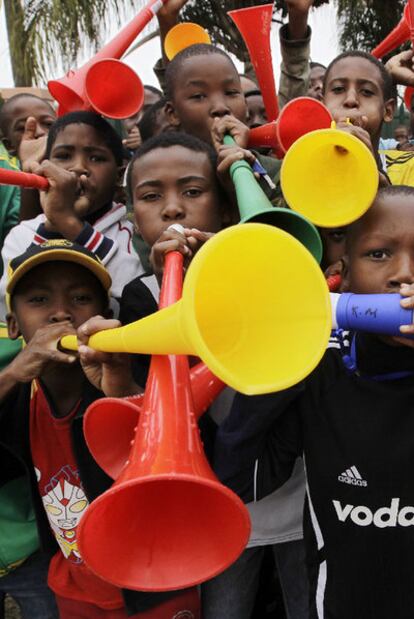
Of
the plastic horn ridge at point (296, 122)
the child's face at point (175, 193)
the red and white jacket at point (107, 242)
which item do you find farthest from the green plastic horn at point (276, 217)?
the red and white jacket at point (107, 242)

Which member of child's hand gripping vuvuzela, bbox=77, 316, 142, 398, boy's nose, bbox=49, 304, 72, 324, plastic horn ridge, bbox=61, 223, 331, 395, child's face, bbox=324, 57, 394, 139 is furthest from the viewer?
child's face, bbox=324, 57, 394, 139

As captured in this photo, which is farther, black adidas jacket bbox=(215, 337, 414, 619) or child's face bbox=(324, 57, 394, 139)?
child's face bbox=(324, 57, 394, 139)

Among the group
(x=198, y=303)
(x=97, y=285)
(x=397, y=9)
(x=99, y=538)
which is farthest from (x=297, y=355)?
(x=397, y=9)

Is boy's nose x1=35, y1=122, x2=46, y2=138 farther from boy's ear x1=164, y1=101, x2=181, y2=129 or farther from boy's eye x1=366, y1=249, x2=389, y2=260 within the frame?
→ boy's eye x1=366, y1=249, x2=389, y2=260

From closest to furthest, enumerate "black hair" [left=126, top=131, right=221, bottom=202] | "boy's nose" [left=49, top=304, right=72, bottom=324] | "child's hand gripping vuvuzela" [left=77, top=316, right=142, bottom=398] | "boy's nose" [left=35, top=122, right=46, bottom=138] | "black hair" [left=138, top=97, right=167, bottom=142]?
1. "child's hand gripping vuvuzela" [left=77, top=316, right=142, bottom=398]
2. "boy's nose" [left=49, top=304, right=72, bottom=324]
3. "black hair" [left=126, top=131, right=221, bottom=202]
4. "black hair" [left=138, top=97, right=167, bottom=142]
5. "boy's nose" [left=35, top=122, right=46, bottom=138]

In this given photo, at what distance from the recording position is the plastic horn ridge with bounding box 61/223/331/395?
1.00 m

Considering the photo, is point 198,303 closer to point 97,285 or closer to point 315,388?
point 315,388

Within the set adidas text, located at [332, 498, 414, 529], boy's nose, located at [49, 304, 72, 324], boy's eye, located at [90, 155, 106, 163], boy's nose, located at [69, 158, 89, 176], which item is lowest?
adidas text, located at [332, 498, 414, 529]

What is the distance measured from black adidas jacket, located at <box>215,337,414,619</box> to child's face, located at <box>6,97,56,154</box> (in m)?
2.71

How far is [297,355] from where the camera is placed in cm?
106

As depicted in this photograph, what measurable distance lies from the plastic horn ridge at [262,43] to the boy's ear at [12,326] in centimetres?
159

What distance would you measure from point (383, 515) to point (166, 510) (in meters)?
0.48

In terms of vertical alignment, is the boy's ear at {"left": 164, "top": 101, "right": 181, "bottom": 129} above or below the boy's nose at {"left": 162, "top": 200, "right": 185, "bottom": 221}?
above

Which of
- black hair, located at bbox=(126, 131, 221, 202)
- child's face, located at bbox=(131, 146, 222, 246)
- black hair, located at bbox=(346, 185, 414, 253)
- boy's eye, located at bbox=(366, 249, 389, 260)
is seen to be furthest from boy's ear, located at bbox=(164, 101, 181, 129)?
boy's eye, located at bbox=(366, 249, 389, 260)
